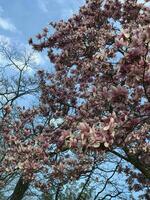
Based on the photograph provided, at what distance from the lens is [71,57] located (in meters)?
12.0

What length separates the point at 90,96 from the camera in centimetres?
1107

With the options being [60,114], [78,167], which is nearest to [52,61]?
[60,114]

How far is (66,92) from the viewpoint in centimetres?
1361

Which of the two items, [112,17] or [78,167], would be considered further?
[112,17]

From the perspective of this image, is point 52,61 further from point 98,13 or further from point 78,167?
point 78,167

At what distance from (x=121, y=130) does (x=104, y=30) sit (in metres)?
4.91

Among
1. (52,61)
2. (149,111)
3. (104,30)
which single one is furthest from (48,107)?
(149,111)

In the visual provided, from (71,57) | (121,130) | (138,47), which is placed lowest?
(121,130)

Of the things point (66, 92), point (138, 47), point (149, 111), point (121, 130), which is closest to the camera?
point (138, 47)

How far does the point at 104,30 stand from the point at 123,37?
492cm

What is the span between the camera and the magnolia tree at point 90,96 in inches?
275

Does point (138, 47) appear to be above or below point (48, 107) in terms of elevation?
below

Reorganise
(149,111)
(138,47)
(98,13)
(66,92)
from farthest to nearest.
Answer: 1. (66,92)
2. (98,13)
3. (149,111)
4. (138,47)

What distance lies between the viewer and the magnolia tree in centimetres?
698
